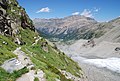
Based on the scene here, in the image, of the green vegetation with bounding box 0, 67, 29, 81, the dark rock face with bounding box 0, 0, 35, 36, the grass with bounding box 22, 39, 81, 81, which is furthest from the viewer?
the dark rock face with bounding box 0, 0, 35, 36

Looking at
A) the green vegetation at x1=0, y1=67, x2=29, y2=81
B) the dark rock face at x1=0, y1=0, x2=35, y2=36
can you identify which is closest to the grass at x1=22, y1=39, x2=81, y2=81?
the green vegetation at x1=0, y1=67, x2=29, y2=81

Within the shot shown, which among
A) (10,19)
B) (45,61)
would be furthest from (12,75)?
(10,19)

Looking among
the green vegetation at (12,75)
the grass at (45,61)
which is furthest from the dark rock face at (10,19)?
the green vegetation at (12,75)

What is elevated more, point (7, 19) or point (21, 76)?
point (7, 19)

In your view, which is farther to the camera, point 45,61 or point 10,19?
point 10,19

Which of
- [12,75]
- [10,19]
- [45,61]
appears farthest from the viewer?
[10,19]

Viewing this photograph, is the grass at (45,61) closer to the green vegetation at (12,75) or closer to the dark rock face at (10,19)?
the green vegetation at (12,75)

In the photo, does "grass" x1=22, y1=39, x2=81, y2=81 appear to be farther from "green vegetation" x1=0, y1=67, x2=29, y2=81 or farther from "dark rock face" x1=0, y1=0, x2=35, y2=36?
"dark rock face" x1=0, y1=0, x2=35, y2=36

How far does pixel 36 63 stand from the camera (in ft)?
70.5

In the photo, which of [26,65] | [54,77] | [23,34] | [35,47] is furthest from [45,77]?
[23,34]

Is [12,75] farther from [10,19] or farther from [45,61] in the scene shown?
[10,19]

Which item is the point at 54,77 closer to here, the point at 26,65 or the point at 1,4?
the point at 26,65

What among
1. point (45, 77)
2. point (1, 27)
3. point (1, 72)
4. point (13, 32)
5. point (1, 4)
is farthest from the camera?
point (1, 4)

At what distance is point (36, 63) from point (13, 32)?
4093 cm
